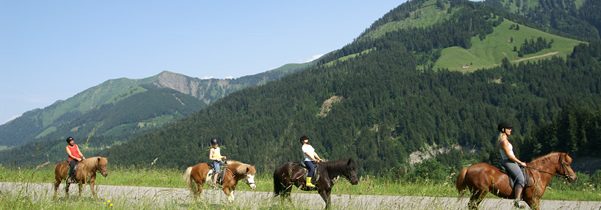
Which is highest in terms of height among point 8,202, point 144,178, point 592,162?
point 8,202

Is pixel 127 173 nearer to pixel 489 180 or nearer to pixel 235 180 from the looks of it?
pixel 235 180

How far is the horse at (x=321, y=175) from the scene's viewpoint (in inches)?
577

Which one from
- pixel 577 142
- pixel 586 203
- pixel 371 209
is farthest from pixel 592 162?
pixel 371 209

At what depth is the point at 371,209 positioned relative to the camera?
10.6m

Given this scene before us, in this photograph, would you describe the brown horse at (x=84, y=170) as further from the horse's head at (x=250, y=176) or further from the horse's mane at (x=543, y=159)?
the horse's mane at (x=543, y=159)

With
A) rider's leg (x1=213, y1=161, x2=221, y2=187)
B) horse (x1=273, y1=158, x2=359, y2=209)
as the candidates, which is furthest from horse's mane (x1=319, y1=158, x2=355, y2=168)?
rider's leg (x1=213, y1=161, x2=221, y2=187)

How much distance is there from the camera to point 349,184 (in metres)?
20.8

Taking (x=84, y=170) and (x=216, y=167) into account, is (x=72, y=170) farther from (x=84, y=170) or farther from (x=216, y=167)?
(x=216, y=167)

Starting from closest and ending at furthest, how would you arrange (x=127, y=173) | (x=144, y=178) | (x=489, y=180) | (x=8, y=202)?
(x=8, y=202), (x=489, y=180), (x=144, y=178), (x=127, y=173)

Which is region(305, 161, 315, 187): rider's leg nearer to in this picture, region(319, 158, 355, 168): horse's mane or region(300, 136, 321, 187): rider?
region(300, 136, 321, 187): rider

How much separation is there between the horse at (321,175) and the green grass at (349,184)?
1.04 metres

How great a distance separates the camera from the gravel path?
10.2m

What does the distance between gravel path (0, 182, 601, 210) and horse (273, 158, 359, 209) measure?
1.39 ft

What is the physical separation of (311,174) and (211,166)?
149 inches
